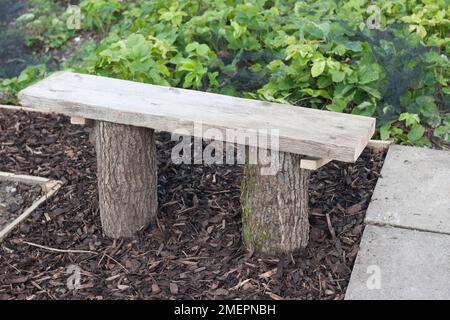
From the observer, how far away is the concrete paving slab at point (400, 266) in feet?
12.7

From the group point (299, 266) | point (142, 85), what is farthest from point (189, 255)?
point (142, 85)

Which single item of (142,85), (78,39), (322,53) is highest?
(142,85)

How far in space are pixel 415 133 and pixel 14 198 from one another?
8.05ft

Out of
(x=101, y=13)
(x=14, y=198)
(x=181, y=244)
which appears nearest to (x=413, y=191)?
(x=181, y=244)

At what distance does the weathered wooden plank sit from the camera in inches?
148

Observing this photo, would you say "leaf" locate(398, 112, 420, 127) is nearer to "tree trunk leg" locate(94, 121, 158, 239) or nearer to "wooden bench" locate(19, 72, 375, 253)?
"wooden bench" locate(19, 72, 375, 253)

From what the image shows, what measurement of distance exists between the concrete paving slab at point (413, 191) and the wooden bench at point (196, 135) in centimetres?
56

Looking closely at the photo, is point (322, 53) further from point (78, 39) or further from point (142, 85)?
point (78, 39)

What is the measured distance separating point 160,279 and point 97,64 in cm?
187

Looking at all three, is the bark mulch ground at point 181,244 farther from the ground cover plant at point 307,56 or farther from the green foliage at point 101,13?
the green foliage at point 101,13

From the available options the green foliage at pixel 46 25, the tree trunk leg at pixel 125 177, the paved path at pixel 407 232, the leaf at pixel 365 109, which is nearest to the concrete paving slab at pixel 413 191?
the paved path at pixel 407 232

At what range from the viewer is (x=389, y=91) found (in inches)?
212

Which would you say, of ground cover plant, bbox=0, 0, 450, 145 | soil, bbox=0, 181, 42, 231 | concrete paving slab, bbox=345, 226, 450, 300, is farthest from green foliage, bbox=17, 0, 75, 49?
concrete paving slab, bbox=345, 226, 450, 300
